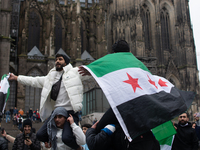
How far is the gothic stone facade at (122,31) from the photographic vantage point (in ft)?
114

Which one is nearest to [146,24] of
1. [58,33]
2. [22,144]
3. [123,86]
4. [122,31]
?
[122,31]

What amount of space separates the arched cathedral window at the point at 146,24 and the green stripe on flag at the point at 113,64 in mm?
34436

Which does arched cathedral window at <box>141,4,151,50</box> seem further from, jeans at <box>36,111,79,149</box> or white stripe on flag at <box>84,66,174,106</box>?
white stripe on flag at <box>84,66,174,106</box>

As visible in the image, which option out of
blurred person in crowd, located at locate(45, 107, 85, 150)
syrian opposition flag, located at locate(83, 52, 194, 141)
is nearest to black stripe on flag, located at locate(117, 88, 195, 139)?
syrian opposition flag, located at locate(83, 52, 194, 141)

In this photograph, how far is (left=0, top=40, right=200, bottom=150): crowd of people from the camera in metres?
3.04

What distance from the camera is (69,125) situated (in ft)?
13.0

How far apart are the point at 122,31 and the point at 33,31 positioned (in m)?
12.1

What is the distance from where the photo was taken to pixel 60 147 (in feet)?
13.2

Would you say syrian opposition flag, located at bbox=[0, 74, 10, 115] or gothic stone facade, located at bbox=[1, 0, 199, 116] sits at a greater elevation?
gothic stone facade, located at bbox=[1, 0, 199, 116]

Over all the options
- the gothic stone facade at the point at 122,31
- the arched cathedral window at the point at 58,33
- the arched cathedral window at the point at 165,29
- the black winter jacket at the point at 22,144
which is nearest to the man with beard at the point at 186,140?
the black winter jacket at the point at 22,144

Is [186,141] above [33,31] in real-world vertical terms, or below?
below

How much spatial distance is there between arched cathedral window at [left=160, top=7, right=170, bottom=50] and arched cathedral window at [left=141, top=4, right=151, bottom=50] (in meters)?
2.22

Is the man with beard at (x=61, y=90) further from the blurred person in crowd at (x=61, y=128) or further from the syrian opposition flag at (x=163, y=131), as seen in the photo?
the syrian opposition flag at (x=163, y=131)

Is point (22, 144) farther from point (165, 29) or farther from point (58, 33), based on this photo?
point (165, 29)
